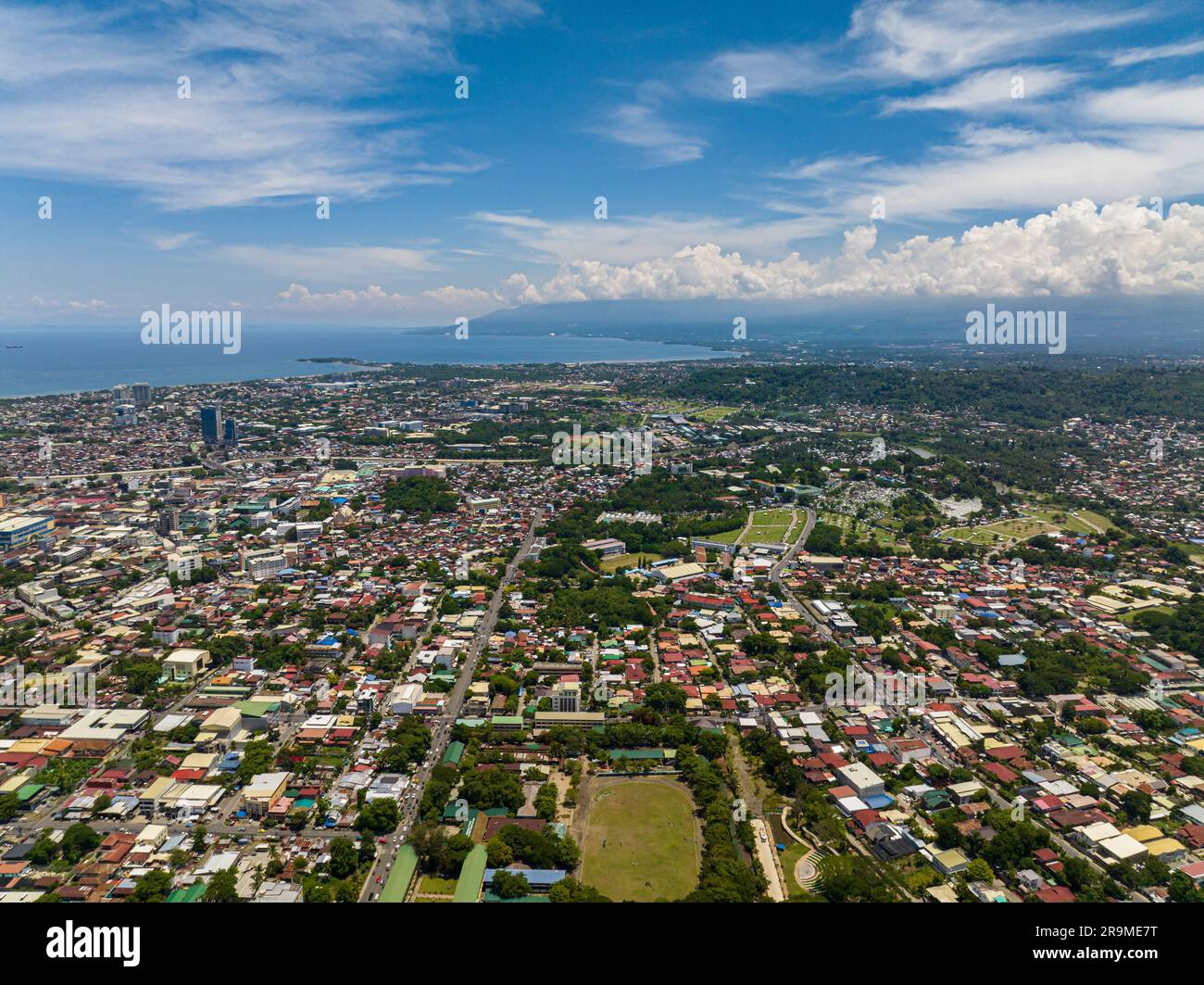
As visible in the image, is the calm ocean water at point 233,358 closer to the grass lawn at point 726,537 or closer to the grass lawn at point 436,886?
the grass lawn at point 726,537

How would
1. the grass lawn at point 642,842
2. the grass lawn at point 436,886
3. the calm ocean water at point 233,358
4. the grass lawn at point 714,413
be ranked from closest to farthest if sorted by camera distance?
the grass lawn at point 436,886
the grass lawn at point 642,842
the grass lawn at point 714,413
the calm ocean water at point 233,358

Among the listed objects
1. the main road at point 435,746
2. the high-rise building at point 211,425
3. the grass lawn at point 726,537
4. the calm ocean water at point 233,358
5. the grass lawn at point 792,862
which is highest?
the calm ocean water at point 233,358

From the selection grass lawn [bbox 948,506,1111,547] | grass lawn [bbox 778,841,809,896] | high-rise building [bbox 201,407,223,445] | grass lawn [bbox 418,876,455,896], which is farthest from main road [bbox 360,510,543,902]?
high-rise building [bbox 201,407,223,445]

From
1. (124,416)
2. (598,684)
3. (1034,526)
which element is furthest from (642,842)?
(124,416)

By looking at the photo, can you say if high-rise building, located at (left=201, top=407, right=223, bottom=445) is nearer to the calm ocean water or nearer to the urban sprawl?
the urban sprawl

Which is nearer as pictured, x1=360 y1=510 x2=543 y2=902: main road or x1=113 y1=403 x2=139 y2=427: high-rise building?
x1=360 y1=510 x2=543 y2=902: main road

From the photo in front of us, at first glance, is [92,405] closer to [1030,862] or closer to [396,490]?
[396,490]

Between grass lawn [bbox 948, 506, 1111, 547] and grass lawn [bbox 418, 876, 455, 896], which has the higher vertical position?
grass lawn [bbox 948, 506, 1111, 547]

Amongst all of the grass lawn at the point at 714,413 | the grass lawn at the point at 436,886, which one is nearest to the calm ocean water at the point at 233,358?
the grass lawn at the point at 714,413
